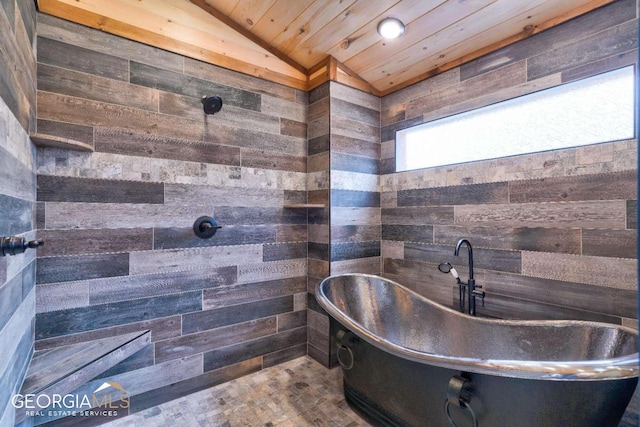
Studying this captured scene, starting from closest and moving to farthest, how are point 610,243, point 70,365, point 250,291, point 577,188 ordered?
point 70,365 < point 610,243 < point 577,188 < point 250,291

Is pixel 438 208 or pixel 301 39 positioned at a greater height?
pixel 301 39

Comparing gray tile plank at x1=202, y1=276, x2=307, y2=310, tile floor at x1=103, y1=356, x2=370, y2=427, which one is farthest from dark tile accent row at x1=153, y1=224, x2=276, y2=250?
tile floor at x1=103, y1=356, x2=370, y2=427

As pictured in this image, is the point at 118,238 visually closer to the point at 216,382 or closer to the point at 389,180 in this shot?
the point at 216,382

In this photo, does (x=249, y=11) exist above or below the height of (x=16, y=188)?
above

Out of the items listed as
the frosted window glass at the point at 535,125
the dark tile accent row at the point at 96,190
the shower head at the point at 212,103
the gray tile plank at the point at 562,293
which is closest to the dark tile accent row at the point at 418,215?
the frosted window glass at the point at 535,125

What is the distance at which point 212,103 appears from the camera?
6.55ft

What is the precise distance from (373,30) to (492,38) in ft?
2.55

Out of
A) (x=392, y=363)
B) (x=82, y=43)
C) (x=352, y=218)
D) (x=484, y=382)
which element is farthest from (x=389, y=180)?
(x=82, y=43)

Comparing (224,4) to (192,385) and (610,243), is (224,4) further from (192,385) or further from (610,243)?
(610,243)

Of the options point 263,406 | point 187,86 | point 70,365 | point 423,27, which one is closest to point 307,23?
point 423,27

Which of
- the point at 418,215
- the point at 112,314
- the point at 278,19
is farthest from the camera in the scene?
the point at 418,215

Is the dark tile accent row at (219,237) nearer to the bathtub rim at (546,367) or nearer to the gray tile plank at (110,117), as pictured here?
the gray tile plank at (110,117)

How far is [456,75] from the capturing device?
2.18 metres

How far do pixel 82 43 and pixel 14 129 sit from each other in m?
Answer: 0.87
